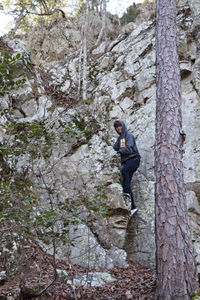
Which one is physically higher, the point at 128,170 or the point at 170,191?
the point at 128,170

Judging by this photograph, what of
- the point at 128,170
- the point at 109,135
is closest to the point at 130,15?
the point at 109,135

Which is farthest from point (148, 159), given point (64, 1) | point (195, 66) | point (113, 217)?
point (64, 1)

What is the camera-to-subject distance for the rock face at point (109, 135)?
18.3 feet

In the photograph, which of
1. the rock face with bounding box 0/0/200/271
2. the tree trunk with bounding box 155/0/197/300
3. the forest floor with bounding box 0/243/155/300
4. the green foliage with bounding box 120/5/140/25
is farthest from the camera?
the green foliage with bounding box 120/5/140/25

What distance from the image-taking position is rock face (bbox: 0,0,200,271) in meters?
5.57

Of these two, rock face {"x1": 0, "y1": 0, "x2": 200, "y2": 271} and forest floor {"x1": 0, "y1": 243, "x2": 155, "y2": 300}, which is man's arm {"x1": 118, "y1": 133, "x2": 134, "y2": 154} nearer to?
rock face {"x1": 0, "y1": 0, "x2": 200, "y2": 271}

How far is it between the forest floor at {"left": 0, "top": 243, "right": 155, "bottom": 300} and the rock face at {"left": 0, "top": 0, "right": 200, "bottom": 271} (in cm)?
55

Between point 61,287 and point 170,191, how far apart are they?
7.86 ft

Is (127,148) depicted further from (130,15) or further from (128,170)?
(130,15)

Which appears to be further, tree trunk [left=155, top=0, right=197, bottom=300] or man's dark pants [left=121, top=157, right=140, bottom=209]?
man's dark pants [left=121, top=157, right=140, bottom=209]

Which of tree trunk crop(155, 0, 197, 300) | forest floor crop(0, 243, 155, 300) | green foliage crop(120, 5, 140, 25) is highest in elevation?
green foliage crop(120, 5, 140, 25)

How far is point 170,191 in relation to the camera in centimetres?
338

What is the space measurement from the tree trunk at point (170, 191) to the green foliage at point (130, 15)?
14854 mm

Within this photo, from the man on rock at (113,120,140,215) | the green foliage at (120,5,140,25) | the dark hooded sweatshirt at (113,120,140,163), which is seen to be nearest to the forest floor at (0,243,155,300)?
the man on rock at (113,120,140,215)
